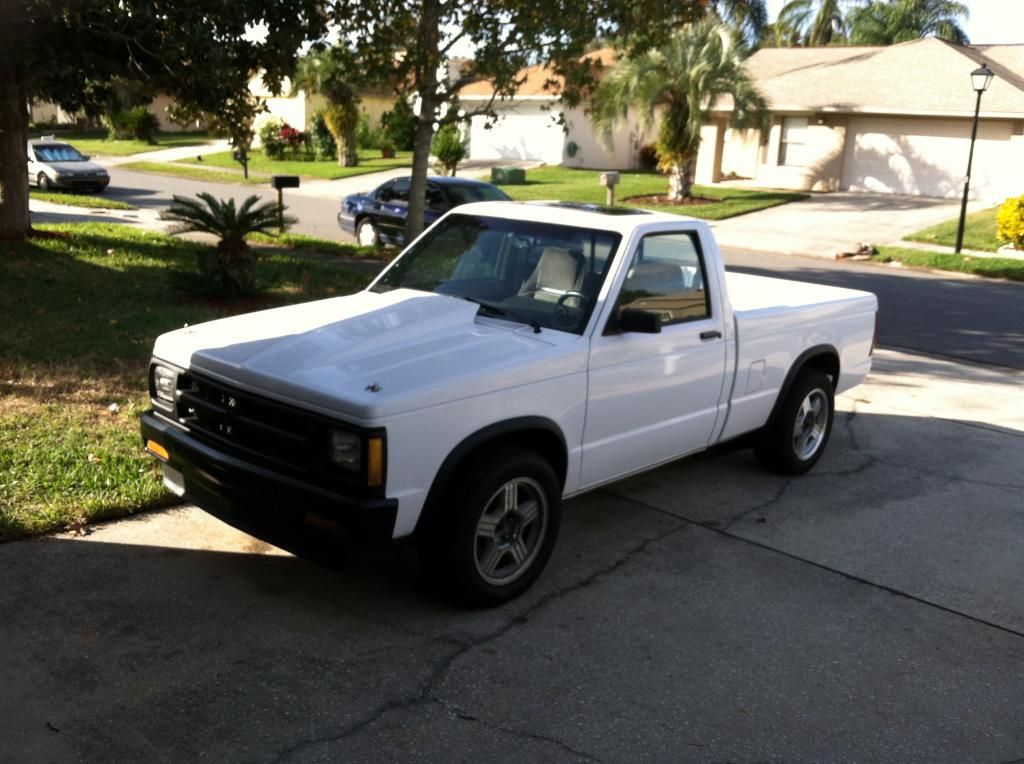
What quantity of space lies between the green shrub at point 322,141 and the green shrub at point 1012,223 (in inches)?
1105

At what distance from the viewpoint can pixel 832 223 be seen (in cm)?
2620

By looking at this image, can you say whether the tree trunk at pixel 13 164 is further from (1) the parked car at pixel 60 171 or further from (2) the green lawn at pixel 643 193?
(2) the green lawn at pixel 643 193

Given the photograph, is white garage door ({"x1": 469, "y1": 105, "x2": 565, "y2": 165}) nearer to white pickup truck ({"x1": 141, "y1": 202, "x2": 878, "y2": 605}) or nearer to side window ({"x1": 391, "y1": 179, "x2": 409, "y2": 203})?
side window ({"x1": 391, "y1": 179, "x2": 409, "y2": 203})

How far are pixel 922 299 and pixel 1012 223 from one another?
7.19m

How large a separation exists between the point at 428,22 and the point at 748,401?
28.7 ft

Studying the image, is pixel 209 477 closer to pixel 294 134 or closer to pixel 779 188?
pixel 779 188

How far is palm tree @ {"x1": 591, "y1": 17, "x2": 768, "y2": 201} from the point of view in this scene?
2780 centimetres

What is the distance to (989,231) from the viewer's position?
79.8 feet

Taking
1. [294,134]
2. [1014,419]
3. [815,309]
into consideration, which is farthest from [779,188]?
[815,309]

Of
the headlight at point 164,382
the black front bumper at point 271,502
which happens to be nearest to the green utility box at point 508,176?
the headlight at point 164,382

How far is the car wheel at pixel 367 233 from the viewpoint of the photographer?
18172 millimetres

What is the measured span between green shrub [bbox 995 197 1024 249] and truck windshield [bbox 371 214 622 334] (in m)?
19.2

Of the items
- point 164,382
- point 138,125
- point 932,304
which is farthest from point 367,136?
point 164,382

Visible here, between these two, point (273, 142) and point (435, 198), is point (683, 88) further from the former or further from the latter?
point (273, 142)
